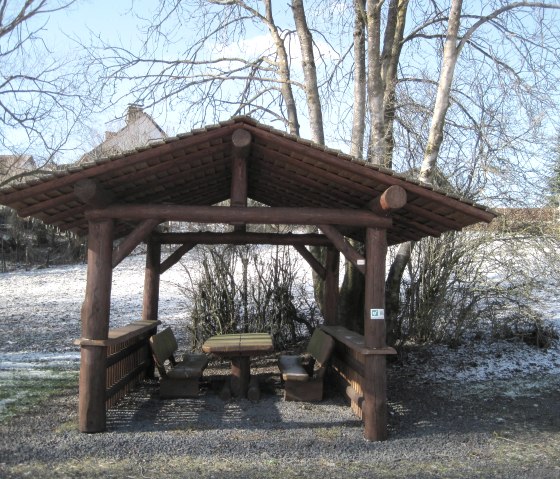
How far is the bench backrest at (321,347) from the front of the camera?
7086mm

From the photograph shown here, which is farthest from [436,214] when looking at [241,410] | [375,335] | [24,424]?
[24,424]

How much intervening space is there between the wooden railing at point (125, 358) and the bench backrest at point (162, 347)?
0.68 ft

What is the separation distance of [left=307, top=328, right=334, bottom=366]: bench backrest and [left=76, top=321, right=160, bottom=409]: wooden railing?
2249 mm

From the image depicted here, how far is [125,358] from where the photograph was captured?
723cm

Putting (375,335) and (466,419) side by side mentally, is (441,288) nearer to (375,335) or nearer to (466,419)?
(466,419)

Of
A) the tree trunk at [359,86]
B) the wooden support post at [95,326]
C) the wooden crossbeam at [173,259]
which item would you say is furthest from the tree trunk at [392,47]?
the wooden support post at [95,326]

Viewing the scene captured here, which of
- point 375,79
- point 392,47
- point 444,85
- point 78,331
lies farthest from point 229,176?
point 78,331

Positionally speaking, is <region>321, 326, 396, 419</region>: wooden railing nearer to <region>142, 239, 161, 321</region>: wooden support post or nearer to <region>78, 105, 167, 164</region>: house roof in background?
<region>142, 239, 161, 321</region>: wooden support post

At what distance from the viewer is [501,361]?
9758mm

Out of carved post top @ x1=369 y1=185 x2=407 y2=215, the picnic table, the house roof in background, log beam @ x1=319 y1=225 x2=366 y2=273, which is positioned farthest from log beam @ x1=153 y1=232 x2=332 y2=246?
the house roof in background

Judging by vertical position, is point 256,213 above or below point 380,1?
below

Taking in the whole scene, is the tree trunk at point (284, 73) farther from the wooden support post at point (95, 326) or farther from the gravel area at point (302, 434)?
the wooden support post at point (95, 326)

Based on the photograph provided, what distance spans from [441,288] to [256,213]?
16.7ft

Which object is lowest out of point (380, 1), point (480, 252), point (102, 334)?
point (102, 334)
